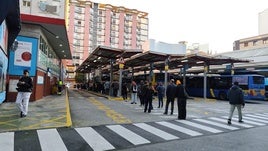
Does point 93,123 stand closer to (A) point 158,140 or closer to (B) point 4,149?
(A) point 158,140

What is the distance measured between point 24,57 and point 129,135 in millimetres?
11051

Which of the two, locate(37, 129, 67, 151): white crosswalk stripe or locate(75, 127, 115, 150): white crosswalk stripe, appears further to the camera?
locate(75, 127, 115, 150): white crosswalk stripe

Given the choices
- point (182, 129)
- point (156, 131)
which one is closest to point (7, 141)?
point (156, 131)

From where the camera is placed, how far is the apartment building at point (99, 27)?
9019 cm

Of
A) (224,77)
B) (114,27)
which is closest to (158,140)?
(224,77)

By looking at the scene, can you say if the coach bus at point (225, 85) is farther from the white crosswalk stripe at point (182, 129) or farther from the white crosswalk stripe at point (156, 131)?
the white crosswalk stripe at point (156, 131)

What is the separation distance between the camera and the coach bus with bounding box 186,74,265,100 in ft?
78.8

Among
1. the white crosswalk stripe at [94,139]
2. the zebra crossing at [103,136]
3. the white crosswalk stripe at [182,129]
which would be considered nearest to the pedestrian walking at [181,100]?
the zebra crossing at [103,136]

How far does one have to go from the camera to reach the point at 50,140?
657cm

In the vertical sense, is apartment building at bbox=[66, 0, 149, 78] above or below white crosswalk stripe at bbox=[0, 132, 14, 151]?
above

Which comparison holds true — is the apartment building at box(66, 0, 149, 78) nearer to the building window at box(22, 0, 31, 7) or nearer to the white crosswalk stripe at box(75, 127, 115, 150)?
the building window at box(22, 0, 31, 7)

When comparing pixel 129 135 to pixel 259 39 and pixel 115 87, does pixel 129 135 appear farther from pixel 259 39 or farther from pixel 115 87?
pixel 259 39

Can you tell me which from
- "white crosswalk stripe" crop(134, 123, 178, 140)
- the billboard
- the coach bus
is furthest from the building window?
the coach bus

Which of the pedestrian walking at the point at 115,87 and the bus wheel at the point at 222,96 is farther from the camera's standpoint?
the bus wheel at the point at 222,96
